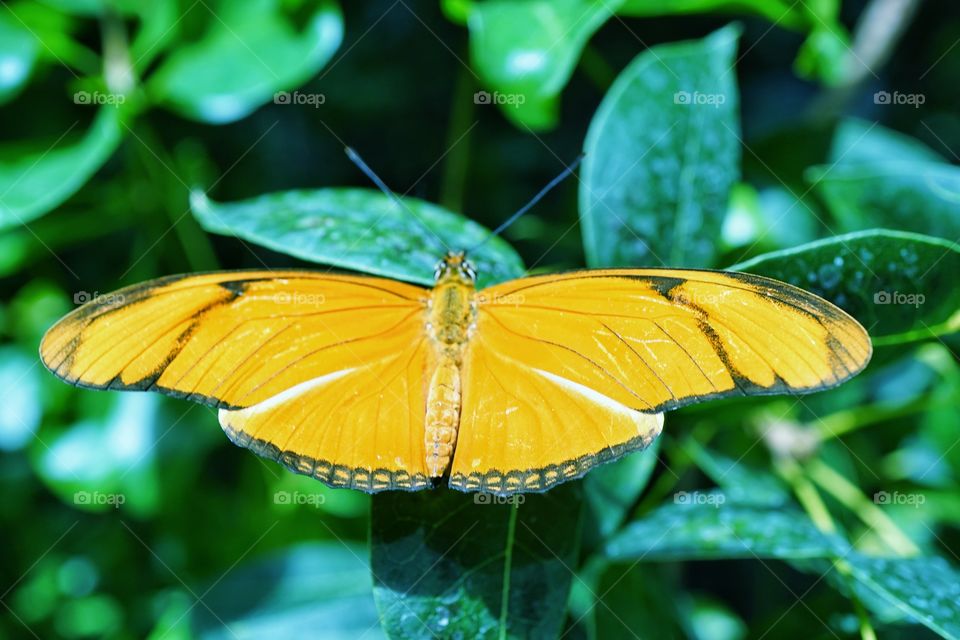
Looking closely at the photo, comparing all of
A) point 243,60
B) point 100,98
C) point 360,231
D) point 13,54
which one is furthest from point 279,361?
point 13,54

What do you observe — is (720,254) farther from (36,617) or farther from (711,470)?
(36,617)

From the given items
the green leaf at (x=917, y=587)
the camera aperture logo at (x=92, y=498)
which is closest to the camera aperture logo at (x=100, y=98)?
the camera aperture logo at (x=92, y=498)

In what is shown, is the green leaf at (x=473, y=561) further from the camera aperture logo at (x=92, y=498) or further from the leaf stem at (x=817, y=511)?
the camera aperture logo at (x=92, y=498)

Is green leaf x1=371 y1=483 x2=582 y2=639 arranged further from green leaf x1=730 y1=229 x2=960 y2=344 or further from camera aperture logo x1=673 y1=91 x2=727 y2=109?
camera aperture logo x1=673 y1=91 x2=727 y2=109

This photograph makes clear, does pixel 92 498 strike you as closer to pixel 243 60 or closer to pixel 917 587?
pixel 243 60

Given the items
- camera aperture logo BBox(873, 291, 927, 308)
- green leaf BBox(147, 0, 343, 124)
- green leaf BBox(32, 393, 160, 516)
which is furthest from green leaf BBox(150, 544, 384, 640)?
camera aperture logo BBox(873, 291, 927, 308)

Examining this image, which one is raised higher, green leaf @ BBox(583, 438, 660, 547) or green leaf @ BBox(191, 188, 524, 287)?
green leaf @ BBox(191, 188, 524, 287)
